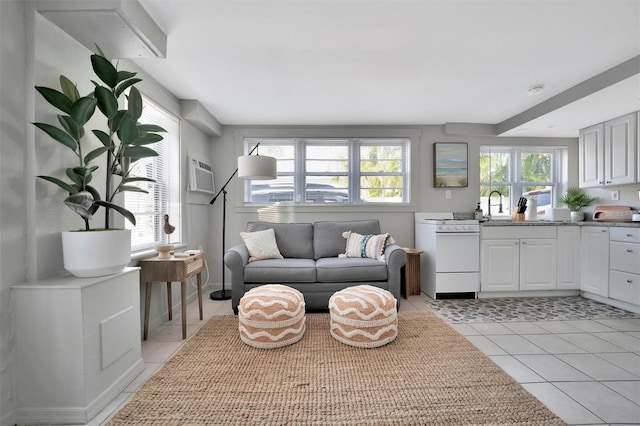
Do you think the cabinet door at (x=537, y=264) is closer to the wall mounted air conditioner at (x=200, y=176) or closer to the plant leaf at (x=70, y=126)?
the wall mounted air conditioner at (x=200, y=176)

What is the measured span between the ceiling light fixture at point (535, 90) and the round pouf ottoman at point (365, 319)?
8.49ft

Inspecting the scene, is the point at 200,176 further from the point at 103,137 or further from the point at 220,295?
the point at 103,137

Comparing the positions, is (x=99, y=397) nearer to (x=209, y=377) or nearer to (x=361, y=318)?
(x=209, y=377)

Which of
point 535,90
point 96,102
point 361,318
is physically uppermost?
point 535,90

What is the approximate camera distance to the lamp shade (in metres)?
3.22

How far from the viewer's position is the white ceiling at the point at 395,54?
1908 millimetres

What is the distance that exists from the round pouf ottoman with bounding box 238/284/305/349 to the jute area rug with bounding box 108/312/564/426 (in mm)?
70

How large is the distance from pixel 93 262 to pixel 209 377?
0.99 m

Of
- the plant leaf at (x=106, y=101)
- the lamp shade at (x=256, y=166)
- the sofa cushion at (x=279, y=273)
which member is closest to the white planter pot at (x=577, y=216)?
the sofa cushion at (x=279, y=273)

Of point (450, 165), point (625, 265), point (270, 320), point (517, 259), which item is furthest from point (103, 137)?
point (625, 265)

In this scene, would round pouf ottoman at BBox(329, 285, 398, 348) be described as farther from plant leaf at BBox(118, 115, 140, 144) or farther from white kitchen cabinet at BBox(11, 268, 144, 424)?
plant leaf at BBox(118, 115, 140, 144)

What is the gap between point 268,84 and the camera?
9.73 feet

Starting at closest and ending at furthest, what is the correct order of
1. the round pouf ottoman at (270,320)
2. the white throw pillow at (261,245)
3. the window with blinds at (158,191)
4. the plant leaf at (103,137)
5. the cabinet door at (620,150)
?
1. the plant leaf at (103,137)
2. the round pouf ottoman at (270,320)
3. the window with blinds at (158,191)
4. the cabinet door at (620,150)
5. the white throw pillow at (261,245)

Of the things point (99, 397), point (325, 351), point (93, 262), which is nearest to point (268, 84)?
point (93, 262)
